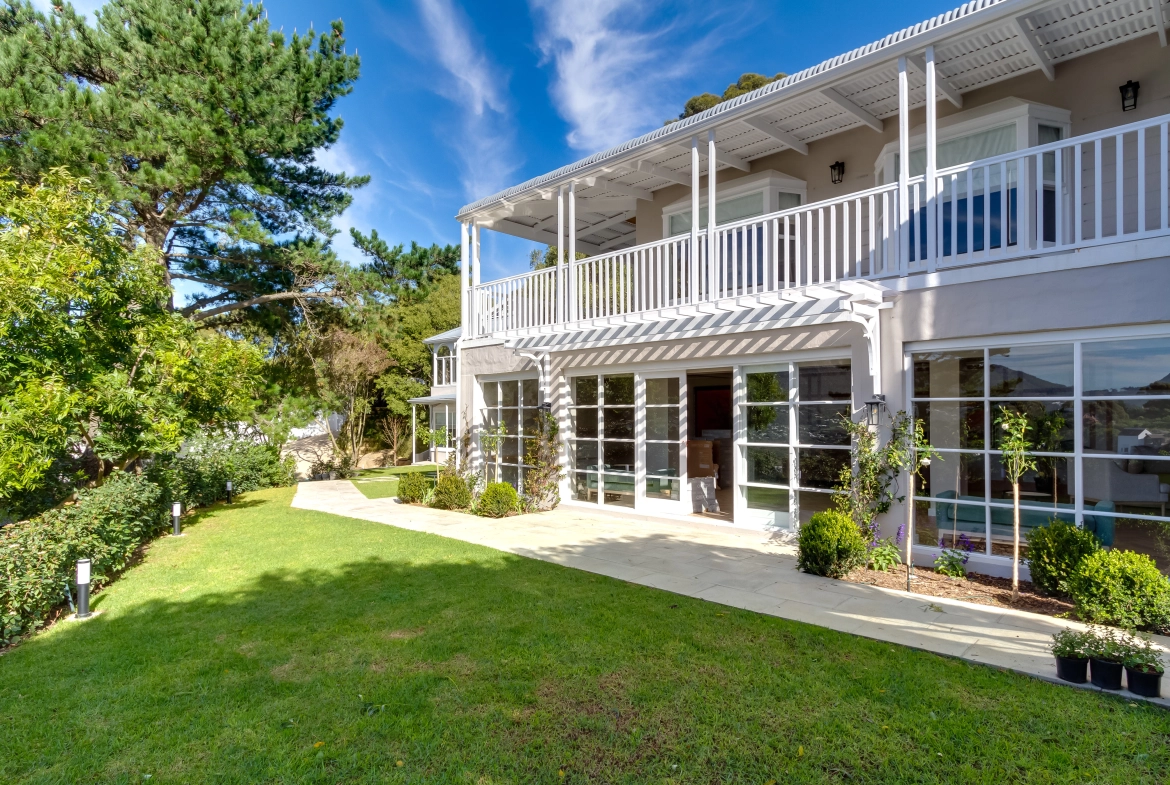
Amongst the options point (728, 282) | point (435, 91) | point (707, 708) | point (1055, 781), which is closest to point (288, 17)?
point (435, 91)

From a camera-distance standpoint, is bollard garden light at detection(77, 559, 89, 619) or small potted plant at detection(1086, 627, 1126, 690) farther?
bollard garden light at detection(77, 559, 89, 619)

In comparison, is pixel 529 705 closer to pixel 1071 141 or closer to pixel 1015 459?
pixel 1015 459

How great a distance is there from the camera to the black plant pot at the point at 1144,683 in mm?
3494

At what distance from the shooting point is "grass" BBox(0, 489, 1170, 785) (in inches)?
118

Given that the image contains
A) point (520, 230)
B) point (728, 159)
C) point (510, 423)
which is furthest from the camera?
point (520, 230)

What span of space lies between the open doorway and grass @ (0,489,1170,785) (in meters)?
4.25

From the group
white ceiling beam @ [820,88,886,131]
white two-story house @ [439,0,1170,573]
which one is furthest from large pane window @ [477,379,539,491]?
white ceiling beam @ [820,88,886,131]

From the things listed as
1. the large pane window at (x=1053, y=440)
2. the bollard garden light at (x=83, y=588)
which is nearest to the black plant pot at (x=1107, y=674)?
the large pane window at (x=1053, y=440)

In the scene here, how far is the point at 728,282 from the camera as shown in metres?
9.53

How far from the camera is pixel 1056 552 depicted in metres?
5.29

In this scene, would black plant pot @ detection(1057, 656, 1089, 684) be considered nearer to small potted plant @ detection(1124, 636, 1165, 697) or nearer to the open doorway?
small potted plant @ detection(1124, 636, 1165, 697)

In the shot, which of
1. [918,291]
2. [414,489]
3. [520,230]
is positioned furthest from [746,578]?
[520,230]

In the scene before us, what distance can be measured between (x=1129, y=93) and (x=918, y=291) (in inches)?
133

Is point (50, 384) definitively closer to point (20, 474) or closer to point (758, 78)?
point (20, 474)
